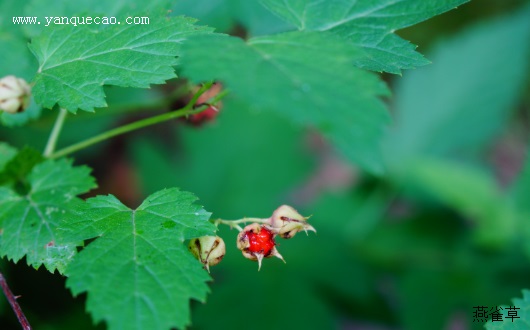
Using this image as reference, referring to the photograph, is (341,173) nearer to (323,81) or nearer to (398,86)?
(398,86)

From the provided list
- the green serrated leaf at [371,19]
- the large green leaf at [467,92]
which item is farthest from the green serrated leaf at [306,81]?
the large green leaf at [467,92]

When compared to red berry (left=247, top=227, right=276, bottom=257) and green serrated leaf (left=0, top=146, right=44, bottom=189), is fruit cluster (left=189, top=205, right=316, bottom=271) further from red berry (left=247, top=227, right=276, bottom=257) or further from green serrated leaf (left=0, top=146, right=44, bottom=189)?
green serrated leaf (left=0, top=146, right=44, bottom=189)

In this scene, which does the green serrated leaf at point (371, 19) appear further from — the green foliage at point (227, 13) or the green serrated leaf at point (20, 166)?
the green serrated leaf at point (20, 166)

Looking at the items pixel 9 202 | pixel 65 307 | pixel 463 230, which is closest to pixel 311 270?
pixel 463 230

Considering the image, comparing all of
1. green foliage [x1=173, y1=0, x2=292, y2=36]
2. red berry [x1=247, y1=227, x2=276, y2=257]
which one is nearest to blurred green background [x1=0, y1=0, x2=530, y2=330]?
green foliage [x1=173, y1=0, x2=292, y2=36]

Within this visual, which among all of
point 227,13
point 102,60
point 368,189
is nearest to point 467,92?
point 368,189
